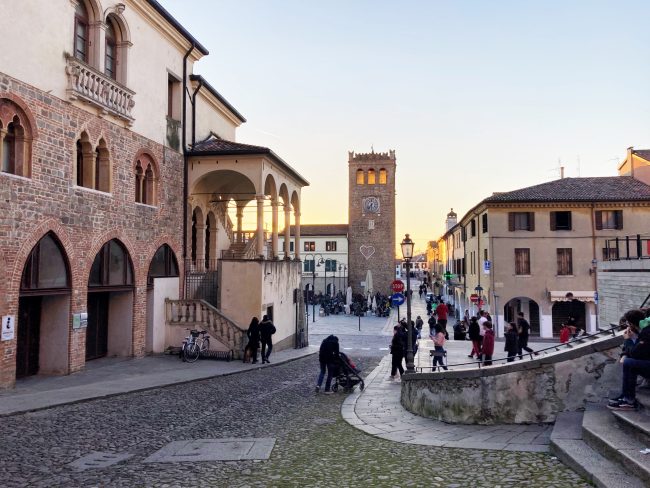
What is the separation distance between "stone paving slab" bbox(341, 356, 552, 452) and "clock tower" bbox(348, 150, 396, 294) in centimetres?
4747

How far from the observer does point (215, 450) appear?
725 cm

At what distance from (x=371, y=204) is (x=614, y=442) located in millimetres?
54788

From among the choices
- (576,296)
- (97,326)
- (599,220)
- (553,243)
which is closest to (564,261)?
(553,243)

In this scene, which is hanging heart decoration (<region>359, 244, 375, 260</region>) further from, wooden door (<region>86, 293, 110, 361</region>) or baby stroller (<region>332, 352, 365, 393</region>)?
baby stroller (<region>332, 352, 365, 393</region>)

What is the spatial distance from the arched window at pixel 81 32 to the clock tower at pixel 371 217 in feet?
152

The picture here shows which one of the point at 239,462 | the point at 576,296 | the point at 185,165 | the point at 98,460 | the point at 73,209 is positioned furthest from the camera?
the point at 576,296

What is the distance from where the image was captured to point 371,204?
60.0 meters

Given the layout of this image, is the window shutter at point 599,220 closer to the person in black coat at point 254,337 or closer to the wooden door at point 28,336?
the person in black coat at point 254,337

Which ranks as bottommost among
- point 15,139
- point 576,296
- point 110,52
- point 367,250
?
point 576,296

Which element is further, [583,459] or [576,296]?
[576,296]

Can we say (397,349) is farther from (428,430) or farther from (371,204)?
(371,204)

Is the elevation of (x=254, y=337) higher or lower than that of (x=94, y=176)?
lower

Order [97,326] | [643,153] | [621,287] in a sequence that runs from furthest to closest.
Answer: [643,153] < [97,326] < [621,287]

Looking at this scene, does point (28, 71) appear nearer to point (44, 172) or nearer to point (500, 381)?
point (44, 172)
